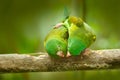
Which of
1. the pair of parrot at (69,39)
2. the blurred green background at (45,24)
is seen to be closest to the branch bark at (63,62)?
the pair of parrot at (69,39)

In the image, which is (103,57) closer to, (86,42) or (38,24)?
(86,42)

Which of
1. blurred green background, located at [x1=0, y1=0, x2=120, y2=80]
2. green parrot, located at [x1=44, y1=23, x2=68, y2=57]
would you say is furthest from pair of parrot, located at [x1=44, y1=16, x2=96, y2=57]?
blurred green background, located at [x1=0, y1=0, x2=120, y2=80]

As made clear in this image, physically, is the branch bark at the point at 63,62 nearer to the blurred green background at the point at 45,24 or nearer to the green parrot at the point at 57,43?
the green parrot at the point at 57,43

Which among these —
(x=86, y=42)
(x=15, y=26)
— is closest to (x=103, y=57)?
(x=86, y=42)

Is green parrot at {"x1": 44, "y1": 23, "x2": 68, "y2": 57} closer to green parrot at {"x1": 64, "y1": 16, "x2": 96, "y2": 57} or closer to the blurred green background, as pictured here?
green parrot at {"x1": 64, "y1": 16, "x2": 96, "y2": 57}

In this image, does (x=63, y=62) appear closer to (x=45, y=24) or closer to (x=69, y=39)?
(x=69, y=39)

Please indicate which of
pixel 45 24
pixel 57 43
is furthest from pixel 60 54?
pixel 45 24

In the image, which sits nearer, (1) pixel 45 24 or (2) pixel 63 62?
(2) pixel 63 62
